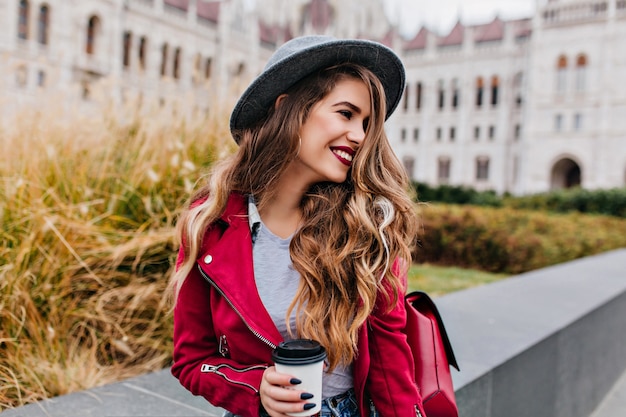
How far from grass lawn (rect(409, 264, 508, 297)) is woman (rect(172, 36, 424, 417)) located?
353 cm

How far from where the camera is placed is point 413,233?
51.4 inches

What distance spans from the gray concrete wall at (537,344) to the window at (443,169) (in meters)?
36.8

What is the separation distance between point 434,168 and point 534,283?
3737cm

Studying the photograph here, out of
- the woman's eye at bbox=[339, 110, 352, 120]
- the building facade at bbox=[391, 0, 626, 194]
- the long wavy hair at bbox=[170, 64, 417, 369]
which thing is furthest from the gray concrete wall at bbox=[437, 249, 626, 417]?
the building facade at bbox=[391, 0, 626, 194]

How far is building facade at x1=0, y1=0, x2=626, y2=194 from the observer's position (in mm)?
26391

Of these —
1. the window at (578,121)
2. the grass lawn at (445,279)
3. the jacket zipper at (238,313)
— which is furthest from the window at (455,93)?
the jacket zipper at (238,313)

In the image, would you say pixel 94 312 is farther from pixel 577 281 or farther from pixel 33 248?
pixel 577 281

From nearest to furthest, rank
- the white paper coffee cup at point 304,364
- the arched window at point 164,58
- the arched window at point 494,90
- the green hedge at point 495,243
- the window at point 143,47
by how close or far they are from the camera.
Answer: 1. the white paper coffee cup at point 304,364
2. the green hedge at point 495,243
3. the window at point 143,47
4. the arched window at point 164,58
5. the arched window at point 494,90

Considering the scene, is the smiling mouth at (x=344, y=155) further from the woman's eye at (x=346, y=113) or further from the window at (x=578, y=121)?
the window at (x=578, y=121)

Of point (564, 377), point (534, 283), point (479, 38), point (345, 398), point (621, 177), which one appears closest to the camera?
point (345, 398)

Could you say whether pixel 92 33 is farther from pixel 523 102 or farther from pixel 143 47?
pixel 523 102

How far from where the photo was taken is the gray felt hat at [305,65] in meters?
1.17

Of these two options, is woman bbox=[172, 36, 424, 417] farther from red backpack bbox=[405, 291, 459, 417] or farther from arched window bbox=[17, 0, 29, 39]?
arched window bbox=[17, 0, 29, 39]

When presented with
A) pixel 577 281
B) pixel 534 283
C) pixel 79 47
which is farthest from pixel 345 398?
pixel 79 47
